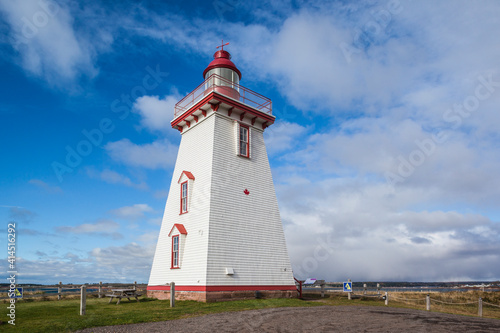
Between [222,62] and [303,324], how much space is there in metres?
16.3

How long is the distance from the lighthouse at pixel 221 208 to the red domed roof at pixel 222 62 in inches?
2.4

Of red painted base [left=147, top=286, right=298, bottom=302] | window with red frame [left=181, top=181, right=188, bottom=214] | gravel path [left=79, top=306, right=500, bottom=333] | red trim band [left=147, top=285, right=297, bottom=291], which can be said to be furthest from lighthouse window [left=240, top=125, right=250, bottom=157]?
gravel path [left=79, top=306, right=500, bottom=333]

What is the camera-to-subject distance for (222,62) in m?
21.5

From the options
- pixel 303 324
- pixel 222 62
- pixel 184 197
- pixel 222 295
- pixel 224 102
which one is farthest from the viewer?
pixel 222 62

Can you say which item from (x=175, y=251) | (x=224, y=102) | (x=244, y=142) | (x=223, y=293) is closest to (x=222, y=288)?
(x=223, y=293)

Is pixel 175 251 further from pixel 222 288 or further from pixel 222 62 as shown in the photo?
pixel 222 62

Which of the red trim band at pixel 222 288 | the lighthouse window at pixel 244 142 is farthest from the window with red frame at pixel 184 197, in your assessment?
the red trim band at pixel 222 288

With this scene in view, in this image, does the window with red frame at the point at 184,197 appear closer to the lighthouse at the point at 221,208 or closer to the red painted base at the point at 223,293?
the lighthouse at the point at 221,208

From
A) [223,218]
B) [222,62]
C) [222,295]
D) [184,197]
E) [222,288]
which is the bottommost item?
[222,295]

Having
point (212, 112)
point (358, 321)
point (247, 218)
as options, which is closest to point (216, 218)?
point (247, 218)

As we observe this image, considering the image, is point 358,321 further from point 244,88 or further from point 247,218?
point 244,88

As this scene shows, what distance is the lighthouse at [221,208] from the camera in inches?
658

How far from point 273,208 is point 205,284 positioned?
21.0 ft

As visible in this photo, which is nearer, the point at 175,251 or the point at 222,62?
the point at 175,251
